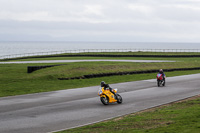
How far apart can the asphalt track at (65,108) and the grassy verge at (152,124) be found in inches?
36.2

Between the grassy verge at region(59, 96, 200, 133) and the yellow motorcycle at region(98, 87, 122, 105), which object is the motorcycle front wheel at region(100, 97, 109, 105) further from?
the grassy verge at region(59, 96, 200, 133)

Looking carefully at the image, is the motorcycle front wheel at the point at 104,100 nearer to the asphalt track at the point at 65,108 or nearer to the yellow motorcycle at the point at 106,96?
the yellow motorcycle at the point at 106,96

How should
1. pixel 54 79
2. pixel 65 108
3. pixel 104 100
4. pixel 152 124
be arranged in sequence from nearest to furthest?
pixel 152 124 → pixel 65 108 → pixel 104 100 → pixel 54 79

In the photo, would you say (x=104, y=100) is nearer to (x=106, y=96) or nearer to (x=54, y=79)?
(x=106, y=96)

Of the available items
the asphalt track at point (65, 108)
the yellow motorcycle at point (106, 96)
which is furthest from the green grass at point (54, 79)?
the yellow motorcycle at point (106, 96)

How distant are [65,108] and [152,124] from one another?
5.43 m

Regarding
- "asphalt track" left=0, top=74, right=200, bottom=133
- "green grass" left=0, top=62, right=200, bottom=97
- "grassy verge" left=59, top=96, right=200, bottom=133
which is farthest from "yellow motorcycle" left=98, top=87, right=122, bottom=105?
"green grass" left=0, top=62, right=200, bottom=97

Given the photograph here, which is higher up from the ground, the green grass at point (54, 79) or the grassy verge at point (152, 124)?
the green grass at point (54, 79)

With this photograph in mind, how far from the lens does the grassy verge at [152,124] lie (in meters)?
9.78

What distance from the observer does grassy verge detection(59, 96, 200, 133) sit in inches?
385

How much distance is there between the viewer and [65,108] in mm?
15227

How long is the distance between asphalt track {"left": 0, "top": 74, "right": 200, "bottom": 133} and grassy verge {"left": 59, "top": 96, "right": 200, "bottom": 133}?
92 cm

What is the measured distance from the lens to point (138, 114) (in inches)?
534

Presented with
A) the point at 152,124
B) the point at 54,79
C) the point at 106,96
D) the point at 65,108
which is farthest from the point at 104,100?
the point at 54,79
